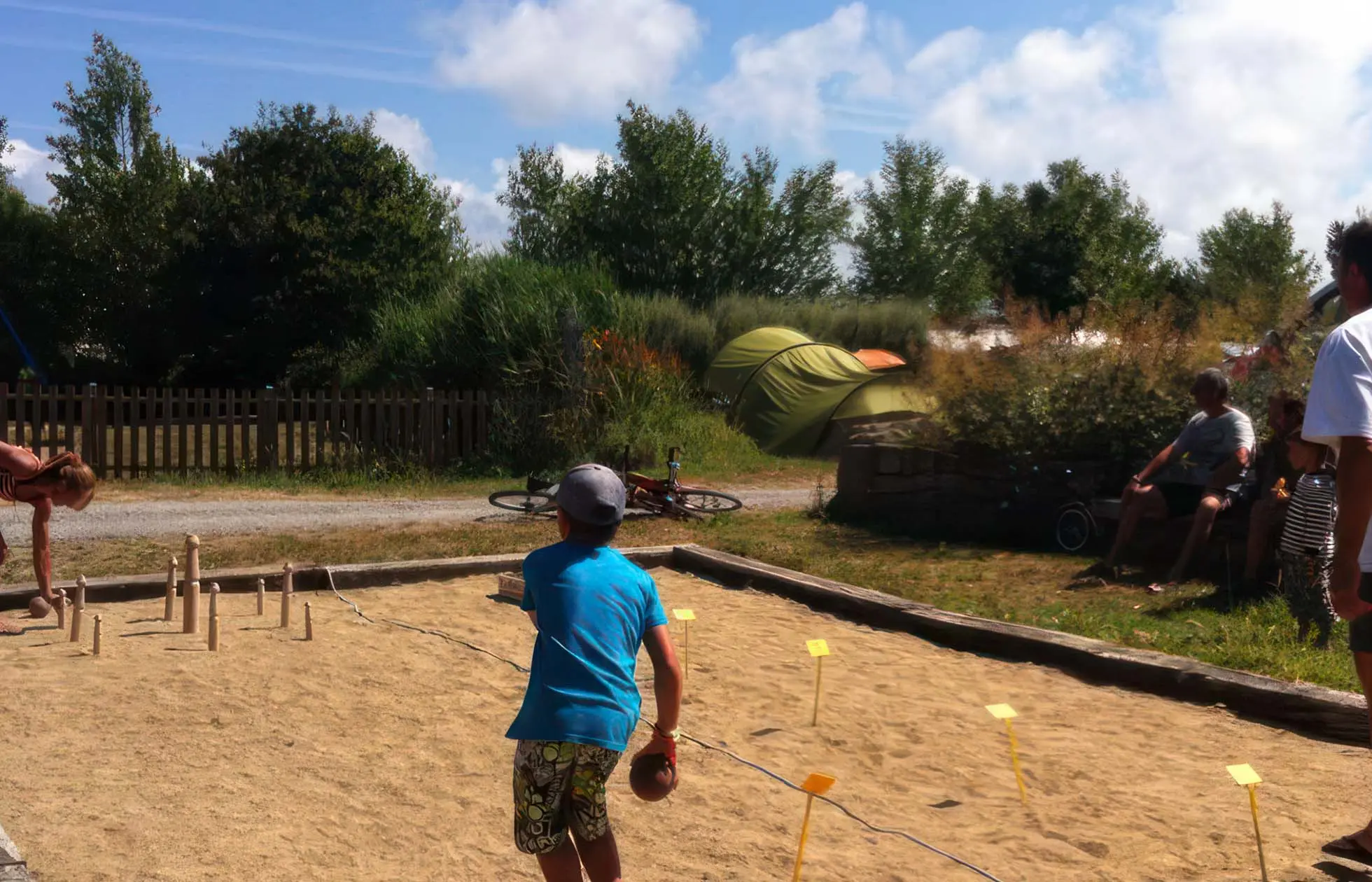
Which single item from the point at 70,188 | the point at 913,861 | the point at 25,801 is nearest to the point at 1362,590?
the point at 913,861

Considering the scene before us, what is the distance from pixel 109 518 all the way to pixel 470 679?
295 inches

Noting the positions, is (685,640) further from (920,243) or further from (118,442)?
(920,243)

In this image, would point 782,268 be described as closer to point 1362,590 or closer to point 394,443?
point 394,443

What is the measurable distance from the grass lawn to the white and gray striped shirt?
45 centimetres

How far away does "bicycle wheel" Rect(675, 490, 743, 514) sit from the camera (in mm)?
11812

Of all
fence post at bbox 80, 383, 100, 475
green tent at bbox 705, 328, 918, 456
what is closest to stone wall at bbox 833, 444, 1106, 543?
green tent at bbox 705, 328, 918, 456

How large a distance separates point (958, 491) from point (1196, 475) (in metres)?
2.23

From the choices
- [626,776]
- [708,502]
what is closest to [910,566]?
[708,502]

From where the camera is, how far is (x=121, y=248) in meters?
33.6

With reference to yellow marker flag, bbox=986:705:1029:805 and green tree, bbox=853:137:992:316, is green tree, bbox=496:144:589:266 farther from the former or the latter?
yellow marker flag, bbox=986:705:1029:805

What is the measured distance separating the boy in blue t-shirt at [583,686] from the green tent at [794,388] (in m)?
16.0

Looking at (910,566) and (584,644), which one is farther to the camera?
(910,566)

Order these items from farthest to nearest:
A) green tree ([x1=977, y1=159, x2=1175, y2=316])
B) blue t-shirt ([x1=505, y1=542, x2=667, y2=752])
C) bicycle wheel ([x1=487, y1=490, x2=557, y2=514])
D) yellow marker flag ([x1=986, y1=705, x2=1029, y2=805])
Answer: green tree ([x1=977, y1=159, x2=1175, y2=316]) < bicycle wheel ([x1=487, y1=490, x2=557, y2=514]) < yellow marker flag ([x1=986, y1=705, x2=1029, y2=805]) < blue t-shirt ([x1=505, y1=542, x2=667, y2=752])

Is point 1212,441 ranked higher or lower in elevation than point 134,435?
higher
